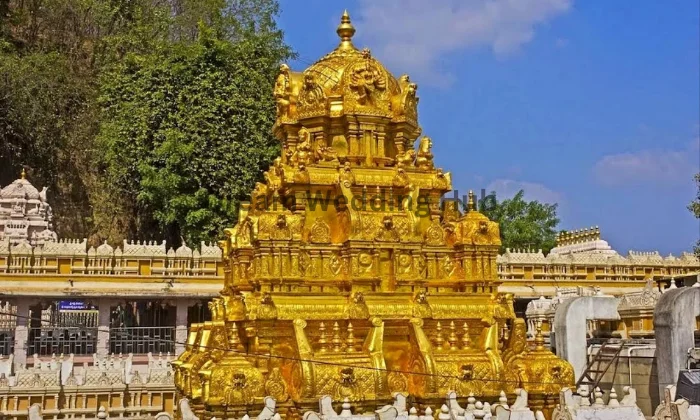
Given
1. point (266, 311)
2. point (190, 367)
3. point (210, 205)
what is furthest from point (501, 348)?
point (210, 205)

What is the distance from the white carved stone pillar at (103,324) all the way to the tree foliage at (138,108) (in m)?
6.07

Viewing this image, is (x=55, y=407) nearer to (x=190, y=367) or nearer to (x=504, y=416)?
(x=190, y=367)

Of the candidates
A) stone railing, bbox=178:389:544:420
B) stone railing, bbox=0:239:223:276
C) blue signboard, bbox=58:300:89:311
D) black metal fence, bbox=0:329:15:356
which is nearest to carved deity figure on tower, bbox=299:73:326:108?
stone railing, bbox=178:389:544:420

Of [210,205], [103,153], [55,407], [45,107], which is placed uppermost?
[45,107]

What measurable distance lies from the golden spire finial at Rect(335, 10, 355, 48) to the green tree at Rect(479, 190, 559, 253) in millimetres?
29318

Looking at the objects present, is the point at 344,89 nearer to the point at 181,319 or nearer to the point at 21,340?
the point at 181,319

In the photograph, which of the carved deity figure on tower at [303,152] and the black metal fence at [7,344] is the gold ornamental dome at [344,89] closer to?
the carved deity figure on tower at [303,152]

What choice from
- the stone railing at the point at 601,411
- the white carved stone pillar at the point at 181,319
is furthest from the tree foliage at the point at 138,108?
the stone railing at the point at 601,411

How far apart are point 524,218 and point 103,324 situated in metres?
27.3

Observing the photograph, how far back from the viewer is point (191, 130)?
29.8 meters

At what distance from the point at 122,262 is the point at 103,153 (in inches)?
388

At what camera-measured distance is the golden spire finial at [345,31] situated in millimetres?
13516

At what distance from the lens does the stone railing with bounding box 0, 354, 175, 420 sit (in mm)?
14422

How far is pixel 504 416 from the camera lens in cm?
943
